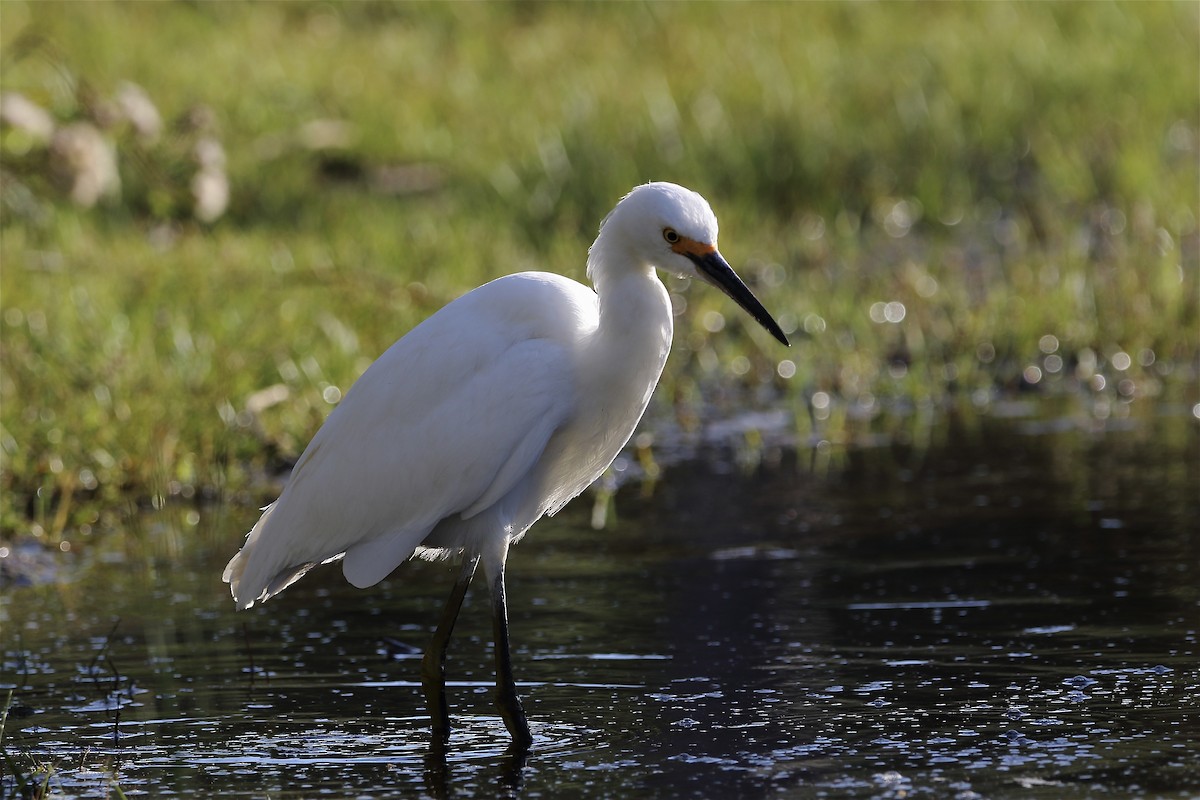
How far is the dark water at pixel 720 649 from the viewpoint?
12.5 ft

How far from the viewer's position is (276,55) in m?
11.9

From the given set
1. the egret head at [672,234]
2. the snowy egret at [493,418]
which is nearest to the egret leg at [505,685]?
the snowy egret at [493,418]

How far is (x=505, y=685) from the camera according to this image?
4203 millimetres

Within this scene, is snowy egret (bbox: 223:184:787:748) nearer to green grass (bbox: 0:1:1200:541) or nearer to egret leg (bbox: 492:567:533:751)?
egret leg (bbox: 492:567:533:751)

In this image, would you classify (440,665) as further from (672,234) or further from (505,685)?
(672,234)

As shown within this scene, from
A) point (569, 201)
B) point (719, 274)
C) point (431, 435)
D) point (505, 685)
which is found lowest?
point (505, 685)

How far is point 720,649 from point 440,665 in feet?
2.36

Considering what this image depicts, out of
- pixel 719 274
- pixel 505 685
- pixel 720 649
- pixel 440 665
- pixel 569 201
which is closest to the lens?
pixel 505 685

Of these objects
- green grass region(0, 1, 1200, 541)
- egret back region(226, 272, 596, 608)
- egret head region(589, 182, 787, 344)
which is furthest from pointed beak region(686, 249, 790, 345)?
green grass region(0, 1, 1200, 541)

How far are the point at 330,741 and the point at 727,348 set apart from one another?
4.23 meters

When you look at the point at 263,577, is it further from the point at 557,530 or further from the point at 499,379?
the point at 557,530

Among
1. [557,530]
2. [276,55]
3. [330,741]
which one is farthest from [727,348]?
[276,55]

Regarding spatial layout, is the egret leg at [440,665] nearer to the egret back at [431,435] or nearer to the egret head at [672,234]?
the egret back at [431,435]

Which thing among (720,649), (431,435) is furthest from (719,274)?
(720,649)
